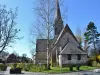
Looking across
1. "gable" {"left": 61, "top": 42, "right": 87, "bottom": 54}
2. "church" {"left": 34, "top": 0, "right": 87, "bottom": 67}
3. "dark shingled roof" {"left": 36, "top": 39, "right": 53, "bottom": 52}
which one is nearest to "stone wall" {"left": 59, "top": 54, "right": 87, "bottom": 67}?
"church" {"left": 34, "top": 0, "right": 87, "bottom": 67}

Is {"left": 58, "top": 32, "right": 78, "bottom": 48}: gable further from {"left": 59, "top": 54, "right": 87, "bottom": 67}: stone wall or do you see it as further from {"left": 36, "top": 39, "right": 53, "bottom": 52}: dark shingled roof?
{"left": 36, "top": 39, "right": 53, "bottom": 52}: dark shingled roof

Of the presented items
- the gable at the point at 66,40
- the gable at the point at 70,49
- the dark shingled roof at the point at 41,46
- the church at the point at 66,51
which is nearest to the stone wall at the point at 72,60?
the church at the point at 66,51

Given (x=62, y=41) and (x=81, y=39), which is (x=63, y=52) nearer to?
(x=62, y=41)

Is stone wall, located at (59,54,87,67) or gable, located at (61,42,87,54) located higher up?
gable, located at (61,42,87,54)

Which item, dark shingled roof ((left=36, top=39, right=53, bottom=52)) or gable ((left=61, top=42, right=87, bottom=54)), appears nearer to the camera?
gable ((left=61, top=42, right=87, bottom=54))

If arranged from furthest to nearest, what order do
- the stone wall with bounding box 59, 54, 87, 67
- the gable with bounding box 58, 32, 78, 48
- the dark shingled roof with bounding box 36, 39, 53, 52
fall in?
the dark shingled roof with bounding box 36, 39, 53, 52
the gable with bounding box 58, 32, 78, 48
the stone wall with bounding box 59, 54, 87, 67

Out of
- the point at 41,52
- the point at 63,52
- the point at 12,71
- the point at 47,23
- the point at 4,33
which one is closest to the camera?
the point at 4,33

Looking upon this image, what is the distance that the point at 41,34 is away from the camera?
41.6 m

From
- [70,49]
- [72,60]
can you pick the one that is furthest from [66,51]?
[72,60]

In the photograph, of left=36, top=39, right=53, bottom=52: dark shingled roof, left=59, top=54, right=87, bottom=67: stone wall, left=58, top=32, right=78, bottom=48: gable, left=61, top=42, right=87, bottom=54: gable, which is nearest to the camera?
left=59, top=54, right=87, bottom=67: stone wall

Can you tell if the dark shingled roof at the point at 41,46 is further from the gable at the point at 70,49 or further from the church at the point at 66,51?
the gable at the point at 70,49

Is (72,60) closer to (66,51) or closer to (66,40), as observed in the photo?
(66,51)

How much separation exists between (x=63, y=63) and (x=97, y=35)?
106 ft

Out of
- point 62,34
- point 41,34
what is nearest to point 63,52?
point 62,34
